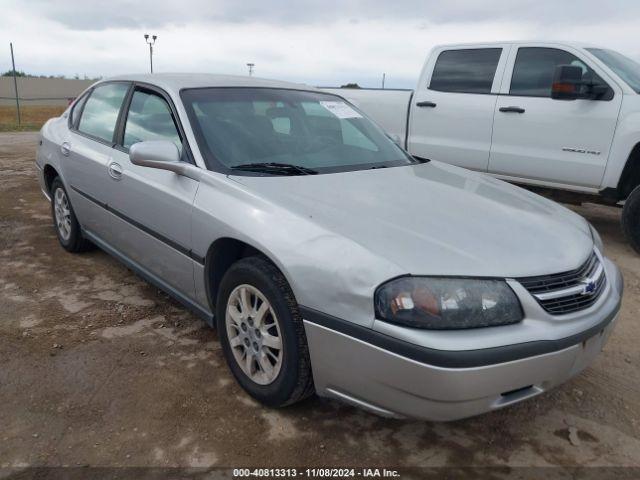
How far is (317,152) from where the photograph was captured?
3.18 metres

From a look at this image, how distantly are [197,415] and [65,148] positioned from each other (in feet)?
9.13

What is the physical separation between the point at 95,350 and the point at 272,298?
1.40 m

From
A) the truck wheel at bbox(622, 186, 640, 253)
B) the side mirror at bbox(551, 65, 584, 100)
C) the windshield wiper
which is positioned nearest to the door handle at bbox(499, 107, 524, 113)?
the side mirror at bbox(551, 65, 584, 100)

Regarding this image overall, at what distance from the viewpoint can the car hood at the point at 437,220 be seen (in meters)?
2.10

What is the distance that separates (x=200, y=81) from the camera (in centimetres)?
345

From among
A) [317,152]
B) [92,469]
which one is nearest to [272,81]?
[317,152]

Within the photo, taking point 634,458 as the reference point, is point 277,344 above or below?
above

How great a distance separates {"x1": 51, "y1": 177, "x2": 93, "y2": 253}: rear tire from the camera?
14.8ft

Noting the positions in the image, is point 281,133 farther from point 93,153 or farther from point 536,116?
point 536,116

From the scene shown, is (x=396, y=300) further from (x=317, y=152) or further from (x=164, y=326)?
(x=164, y=326)

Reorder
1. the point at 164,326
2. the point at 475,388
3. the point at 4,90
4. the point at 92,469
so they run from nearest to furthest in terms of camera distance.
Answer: the point at 475,388 → the point at 92,469 → the point at 164,326 → the point at 4,90

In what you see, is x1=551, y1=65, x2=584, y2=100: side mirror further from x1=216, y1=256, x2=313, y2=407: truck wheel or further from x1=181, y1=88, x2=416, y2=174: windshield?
x1=216, y1=256, x2=313, y2=407: truck wheel

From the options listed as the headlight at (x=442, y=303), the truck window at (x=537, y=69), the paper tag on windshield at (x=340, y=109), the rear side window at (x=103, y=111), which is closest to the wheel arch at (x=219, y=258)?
the headlight at (x=442, y=303)

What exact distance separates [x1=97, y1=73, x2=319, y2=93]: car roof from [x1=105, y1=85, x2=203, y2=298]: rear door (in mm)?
74
